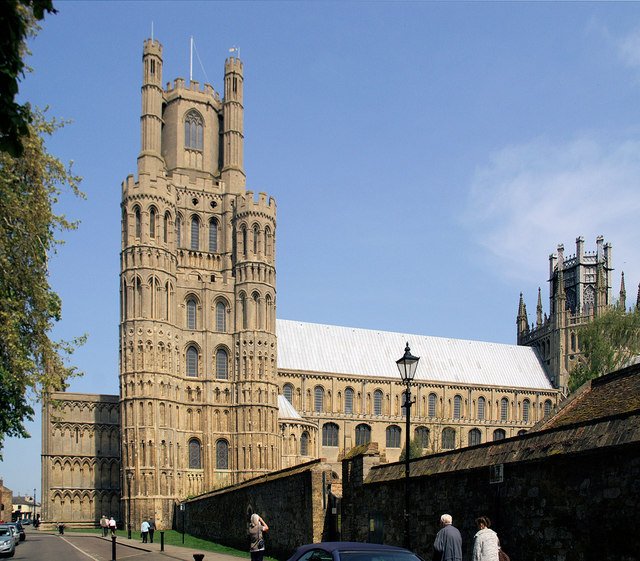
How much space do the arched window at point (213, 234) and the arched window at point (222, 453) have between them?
16.0 metres

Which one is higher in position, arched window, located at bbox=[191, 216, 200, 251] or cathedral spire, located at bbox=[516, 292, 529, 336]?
arched window, located at bbox=[191, 216, 200, 251]

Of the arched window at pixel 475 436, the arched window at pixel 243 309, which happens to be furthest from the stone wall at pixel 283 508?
the arched window at pixel 475 436

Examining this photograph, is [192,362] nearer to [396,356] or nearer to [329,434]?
[329,434]

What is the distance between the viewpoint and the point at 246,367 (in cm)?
7131

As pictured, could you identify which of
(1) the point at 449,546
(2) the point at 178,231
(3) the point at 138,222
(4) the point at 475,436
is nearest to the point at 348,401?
(4) the point at 475,436

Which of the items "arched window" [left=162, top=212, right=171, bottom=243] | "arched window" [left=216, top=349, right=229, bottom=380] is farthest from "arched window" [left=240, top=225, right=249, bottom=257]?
"arched window" [left=216, top=349, right=229, bottom=380]

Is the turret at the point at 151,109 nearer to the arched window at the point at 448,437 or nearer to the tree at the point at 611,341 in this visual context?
the tree at the point at 611,341

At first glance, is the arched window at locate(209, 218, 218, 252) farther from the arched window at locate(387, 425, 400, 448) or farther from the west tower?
the west tower

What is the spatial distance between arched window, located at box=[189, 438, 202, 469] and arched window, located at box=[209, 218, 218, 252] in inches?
632

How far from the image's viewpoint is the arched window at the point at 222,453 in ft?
231

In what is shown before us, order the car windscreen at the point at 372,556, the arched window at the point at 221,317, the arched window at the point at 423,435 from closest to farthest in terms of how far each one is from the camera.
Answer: the car windscreen at the point at 372,556
the arched window at the point at 221,317
the arched window at the point at 423,435

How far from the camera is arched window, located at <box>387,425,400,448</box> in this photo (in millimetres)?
85750

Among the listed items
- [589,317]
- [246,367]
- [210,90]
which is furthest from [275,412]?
A: [589,317]

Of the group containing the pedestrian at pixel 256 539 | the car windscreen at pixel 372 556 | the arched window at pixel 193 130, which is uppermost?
the arched window at pixel 193 130
